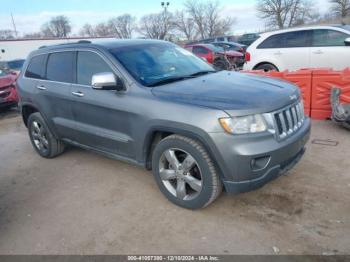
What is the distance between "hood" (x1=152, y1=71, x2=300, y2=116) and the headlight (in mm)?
56

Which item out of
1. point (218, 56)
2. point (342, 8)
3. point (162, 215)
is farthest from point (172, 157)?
point (342, 8)

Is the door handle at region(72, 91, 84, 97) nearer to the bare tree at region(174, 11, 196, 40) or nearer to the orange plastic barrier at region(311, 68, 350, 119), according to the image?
the orange plastic barrier at region(311, 68, 350, 119)

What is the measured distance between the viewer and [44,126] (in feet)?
17.8

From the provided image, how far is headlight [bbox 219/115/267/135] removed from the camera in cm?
314

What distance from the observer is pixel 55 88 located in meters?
4.92

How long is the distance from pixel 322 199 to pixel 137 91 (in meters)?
2.30

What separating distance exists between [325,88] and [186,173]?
4185 millimetres

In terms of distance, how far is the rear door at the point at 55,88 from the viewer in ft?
15.6

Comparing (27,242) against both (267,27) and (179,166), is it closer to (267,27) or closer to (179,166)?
(179,166)

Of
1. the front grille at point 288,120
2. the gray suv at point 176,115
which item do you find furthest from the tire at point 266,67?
the front grille at point 288,120

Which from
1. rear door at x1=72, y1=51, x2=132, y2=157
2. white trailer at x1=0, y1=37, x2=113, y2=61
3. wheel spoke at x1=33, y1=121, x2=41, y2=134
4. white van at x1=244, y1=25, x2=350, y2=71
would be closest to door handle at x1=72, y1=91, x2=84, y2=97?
rear door at x1=72, y1=51, x2=132, y2=157

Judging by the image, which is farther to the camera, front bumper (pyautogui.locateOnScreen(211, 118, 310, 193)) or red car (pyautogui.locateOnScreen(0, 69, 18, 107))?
red car (pyautogui.locateOnScreen(0, 69, 18, 107))

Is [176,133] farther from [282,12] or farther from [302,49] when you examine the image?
[282,12]

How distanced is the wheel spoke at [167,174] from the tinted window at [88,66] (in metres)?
1.39
